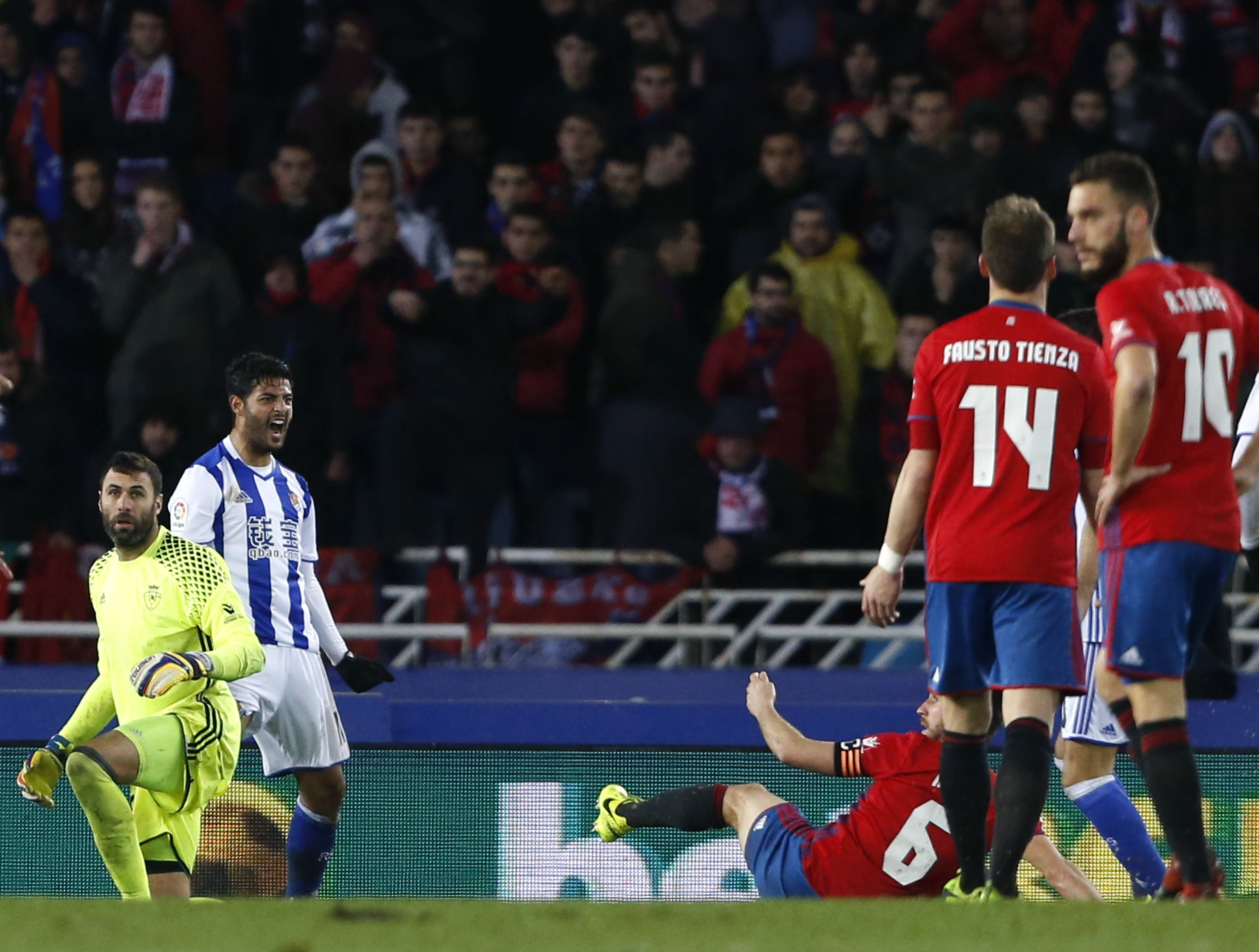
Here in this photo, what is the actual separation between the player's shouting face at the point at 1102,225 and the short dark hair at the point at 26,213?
6.45 metres

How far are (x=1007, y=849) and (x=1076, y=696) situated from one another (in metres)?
0.89

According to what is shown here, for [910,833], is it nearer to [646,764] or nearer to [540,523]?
[646,764]

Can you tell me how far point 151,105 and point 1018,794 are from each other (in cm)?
750

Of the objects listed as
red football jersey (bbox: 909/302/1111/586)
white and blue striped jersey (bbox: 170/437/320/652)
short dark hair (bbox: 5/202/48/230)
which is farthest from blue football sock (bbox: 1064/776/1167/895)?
short dark hair (bbox: 5/202/48/230)

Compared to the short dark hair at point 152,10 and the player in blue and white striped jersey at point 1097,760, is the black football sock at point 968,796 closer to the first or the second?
the player in blue and white striped jersey at point 1097,760

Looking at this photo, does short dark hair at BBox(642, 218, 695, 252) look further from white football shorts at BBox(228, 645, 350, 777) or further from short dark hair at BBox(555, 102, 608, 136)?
white football shorts at BBox(228, 645, 350, 777)

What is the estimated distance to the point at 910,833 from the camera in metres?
6.22

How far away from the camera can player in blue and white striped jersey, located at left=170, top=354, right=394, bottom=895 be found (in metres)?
7.00

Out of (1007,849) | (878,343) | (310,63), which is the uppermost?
(310,63)

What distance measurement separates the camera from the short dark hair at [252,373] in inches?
277

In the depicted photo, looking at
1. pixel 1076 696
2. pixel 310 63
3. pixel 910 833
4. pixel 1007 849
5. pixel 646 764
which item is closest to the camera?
pixel 1007 849

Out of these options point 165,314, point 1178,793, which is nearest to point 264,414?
point 165,314

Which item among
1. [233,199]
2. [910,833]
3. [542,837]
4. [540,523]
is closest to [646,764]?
[542,837]

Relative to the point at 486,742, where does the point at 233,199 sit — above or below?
above
